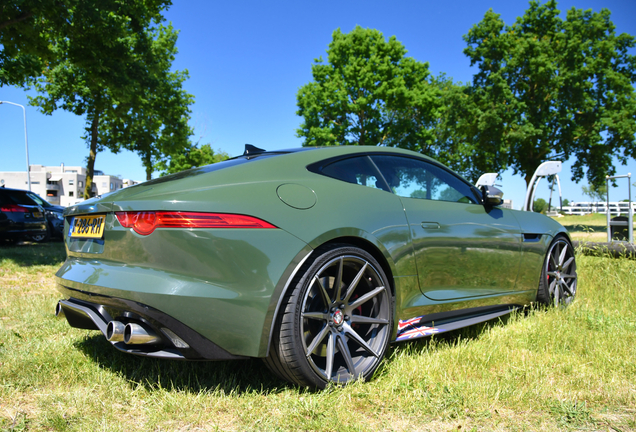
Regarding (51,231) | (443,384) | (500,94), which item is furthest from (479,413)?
(500,94)

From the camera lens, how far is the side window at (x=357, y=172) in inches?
107

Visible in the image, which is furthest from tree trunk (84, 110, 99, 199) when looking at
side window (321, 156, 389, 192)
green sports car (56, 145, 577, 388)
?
side window (321, 156, 389, 192)

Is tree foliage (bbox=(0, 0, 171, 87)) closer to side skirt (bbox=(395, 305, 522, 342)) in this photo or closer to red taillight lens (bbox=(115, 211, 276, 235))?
red taillight lens (bbox=(115, 211, 276, 235))

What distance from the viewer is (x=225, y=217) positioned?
6.95ft

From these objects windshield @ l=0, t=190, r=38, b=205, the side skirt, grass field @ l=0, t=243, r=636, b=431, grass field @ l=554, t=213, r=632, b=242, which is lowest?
grass field @ l=0, t=243, r=636, b=431

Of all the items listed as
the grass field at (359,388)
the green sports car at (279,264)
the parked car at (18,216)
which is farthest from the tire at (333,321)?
the parked car at (18,216)

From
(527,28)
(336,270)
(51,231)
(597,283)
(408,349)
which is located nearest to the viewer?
(336,270)

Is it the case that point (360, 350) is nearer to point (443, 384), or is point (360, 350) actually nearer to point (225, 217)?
point (443, 384)

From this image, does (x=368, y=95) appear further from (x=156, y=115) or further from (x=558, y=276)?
(x=558, y=276)

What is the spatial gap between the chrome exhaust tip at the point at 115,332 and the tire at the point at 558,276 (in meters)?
3.66

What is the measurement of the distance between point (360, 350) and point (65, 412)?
1.52 m

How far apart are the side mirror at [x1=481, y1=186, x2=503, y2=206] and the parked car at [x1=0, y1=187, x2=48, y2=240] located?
10.5m

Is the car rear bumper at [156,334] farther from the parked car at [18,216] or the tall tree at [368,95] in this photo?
the tall tree at [368,95]

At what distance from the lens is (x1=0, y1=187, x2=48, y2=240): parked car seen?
10172 millimetres
